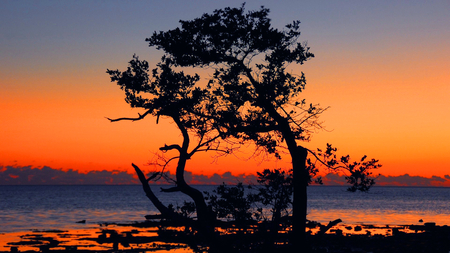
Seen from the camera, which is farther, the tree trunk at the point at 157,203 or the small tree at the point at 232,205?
the small tree at the point at 232,205

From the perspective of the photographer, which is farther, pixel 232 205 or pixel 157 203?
pixel 232 205

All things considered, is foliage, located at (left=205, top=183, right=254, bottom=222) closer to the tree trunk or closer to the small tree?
the small tree

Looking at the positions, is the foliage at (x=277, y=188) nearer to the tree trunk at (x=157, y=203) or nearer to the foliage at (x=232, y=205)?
the foliage at (x=232, y=205)

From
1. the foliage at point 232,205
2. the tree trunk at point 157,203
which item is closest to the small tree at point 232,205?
the foliage at point 232,205

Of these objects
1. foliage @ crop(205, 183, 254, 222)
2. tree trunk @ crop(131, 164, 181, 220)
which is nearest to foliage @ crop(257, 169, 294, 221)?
foliage @ crop(205, 183, 254, 222)

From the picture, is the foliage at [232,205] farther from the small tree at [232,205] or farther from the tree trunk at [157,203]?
the tree trunk at [157,203]

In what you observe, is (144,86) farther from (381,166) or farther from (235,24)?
(381,166)

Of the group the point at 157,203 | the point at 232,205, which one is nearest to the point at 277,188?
the point at 232,205

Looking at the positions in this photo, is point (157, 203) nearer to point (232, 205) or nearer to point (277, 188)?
point (232, 205)

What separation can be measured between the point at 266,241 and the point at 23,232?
42962mm

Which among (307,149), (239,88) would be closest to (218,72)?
(239,88)

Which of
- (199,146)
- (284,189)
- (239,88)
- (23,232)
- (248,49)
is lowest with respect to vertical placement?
(23,232)

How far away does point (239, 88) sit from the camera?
14.1 metres

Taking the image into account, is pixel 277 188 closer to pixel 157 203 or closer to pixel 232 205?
pixel 232 205
